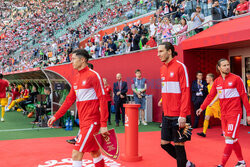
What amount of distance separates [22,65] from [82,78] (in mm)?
29004

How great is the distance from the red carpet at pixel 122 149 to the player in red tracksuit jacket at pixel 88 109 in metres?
1.75

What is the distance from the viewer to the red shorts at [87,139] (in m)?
3.79

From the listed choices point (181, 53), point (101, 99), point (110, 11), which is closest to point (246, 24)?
point (181, 53)

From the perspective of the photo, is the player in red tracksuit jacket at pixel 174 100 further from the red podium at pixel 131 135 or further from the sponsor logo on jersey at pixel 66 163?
the sponsor logo on jersey at pixel 66 163

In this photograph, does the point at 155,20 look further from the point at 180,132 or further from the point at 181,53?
the point at 180,132

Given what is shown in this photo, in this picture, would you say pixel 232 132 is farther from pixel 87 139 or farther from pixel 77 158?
pixel 77 158

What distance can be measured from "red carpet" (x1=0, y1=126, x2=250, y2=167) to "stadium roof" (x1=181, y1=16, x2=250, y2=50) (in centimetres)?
285

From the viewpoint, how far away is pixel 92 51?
18281 millimetres

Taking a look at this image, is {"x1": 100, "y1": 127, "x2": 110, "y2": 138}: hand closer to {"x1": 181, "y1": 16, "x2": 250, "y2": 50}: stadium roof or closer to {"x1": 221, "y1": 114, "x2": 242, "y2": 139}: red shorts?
{"x1": 221, "y1": 114, "x2": 242, "y2": 139}: red shorts

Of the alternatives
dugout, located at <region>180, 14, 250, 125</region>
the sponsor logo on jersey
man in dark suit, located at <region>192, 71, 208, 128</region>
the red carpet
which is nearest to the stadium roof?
dugout, located at <region>180, 14, 250, 125</region>

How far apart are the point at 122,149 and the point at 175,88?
3.22 m

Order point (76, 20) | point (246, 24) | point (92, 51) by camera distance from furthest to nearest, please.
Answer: point (76, 20) < point (92, 51) < point (246, 24)

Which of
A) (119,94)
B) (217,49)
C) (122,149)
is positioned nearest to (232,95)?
(122,149)

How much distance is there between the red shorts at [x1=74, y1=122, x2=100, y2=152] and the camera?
3787 mm
